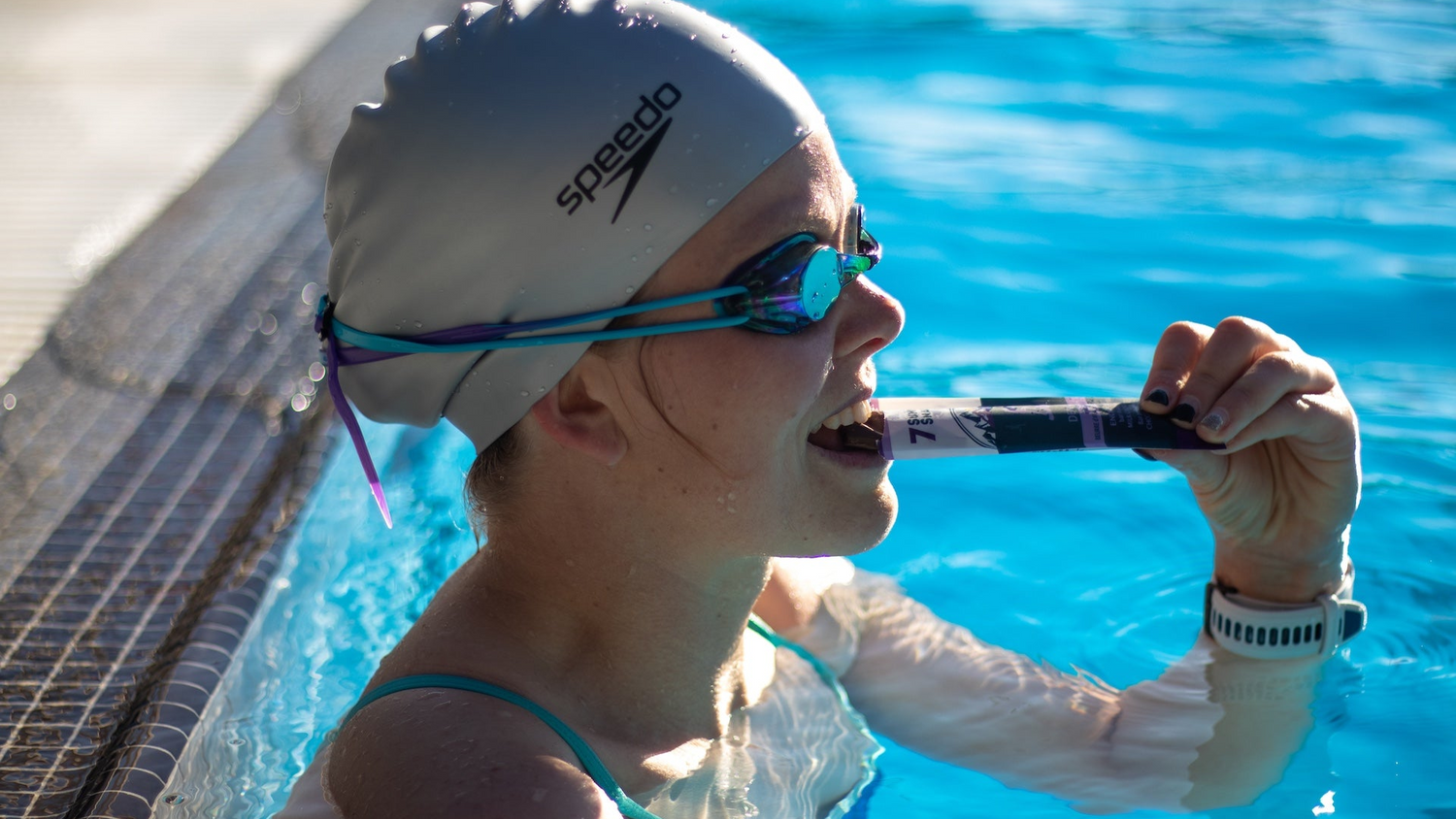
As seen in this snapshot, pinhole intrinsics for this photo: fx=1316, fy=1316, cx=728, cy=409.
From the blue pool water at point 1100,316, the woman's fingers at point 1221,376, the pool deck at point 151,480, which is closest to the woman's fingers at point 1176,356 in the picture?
the woman's fingers at point 1221,376

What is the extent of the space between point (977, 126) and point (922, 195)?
931mm

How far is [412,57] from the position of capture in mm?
2135

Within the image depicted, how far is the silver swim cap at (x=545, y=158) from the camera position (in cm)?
203

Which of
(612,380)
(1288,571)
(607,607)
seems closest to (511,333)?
(612,380)

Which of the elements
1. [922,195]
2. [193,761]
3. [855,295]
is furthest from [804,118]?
[922,195]

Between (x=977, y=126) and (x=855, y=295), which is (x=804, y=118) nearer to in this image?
(x=855, y=295)

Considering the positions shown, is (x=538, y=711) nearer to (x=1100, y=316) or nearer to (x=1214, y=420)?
(x=1214, y=420)

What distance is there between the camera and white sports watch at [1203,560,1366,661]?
8.86 ft

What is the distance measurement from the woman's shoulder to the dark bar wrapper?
97cm

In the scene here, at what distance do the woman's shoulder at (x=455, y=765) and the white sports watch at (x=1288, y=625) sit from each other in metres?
1.46

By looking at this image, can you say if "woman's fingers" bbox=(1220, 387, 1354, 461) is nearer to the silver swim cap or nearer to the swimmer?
the swimmer

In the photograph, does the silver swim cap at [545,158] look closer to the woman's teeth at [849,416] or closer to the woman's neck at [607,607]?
the woman's neck at [607,607]

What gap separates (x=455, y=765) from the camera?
1957 mm

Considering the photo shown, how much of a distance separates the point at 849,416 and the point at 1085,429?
1.43 feet
